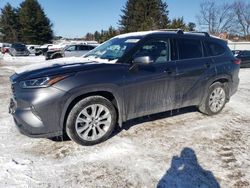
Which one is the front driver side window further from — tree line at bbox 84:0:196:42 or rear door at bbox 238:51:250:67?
tree line at bbox 84:0:196:42

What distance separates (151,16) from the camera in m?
42.7

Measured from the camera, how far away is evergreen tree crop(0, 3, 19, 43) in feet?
173

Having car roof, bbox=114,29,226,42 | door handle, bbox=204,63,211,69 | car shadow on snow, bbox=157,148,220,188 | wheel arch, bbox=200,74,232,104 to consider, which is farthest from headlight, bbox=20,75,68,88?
wheel arch, bbox=200,74,232,104

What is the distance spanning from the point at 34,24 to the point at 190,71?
5042 centimetres

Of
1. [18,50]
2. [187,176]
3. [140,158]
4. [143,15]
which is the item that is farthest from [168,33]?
[143,15]

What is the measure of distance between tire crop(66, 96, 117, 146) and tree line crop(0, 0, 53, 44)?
165ft

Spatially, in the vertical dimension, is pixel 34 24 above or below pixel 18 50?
above

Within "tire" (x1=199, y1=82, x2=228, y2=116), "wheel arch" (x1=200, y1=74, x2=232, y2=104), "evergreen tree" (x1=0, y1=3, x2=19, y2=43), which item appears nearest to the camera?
"wheel arch" (x1=200, y1=74, x2=232, y2=104)

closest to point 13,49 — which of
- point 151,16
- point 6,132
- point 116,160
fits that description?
point 151,16

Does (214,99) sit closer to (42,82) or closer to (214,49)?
(214,49)

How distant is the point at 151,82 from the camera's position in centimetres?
436

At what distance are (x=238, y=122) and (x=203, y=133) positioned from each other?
1149 millimetres

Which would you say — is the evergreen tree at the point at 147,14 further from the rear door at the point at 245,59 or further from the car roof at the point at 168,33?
the car roof at the point at 168,33

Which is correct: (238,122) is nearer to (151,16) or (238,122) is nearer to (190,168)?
(190,168)
